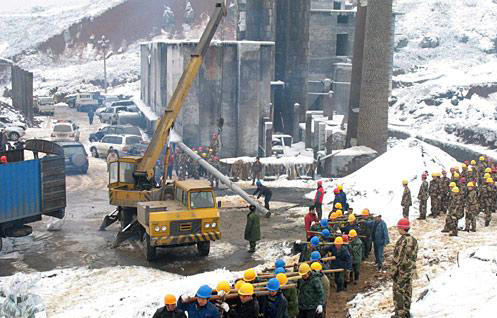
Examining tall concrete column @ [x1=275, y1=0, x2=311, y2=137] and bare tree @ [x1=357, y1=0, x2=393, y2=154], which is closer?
bare tree @ [x1=357, y1=0, x2=393, y2=154]

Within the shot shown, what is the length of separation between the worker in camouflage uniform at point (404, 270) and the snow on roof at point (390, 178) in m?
10.5

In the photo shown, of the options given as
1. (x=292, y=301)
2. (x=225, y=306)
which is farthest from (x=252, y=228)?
(x=225, y=306)

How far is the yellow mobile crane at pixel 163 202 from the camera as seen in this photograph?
51.7 feet

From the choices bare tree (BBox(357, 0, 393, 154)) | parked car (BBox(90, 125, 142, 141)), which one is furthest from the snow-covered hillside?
parked car (BBox(90, 125, 142, 141))

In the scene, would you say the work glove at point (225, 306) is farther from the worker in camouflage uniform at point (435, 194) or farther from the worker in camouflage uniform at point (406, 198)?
the worker in camouflage uniform at point (435, 194)

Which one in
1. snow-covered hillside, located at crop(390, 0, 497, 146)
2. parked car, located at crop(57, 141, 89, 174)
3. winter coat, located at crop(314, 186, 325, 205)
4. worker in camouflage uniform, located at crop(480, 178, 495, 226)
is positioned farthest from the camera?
snow-covered hillside, located at crop(390, 0, 497, 146)

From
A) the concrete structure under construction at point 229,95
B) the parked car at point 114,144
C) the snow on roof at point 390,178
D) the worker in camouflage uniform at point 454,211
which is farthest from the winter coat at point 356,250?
the parked car at point 114,144

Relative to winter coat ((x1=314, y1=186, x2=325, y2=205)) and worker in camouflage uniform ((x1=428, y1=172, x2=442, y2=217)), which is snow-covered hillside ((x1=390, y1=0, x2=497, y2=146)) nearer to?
worker in camouflage uniform ((x1=428, y1=172, x2=442, y2=217))

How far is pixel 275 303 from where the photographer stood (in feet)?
29.1

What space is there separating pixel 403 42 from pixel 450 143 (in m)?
42.9

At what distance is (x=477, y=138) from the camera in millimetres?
39188

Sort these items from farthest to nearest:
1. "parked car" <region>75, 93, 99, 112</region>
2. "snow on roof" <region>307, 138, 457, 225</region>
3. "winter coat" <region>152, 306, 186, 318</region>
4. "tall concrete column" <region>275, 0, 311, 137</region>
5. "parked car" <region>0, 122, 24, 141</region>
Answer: "parked car" <region>75, 93, 99, 112</region> → "tall concrete column" <region>275, 0, 311, 137</region> → "parked car" <region>0, 122, 24, 141</region> → "snow on roof" <region>307, 138, 457, 225</region> → "winter coat" <region>152, 306, 186, 318</region>

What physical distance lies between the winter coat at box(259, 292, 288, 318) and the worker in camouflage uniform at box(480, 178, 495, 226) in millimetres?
10468

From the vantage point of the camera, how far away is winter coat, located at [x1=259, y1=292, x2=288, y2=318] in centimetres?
885
